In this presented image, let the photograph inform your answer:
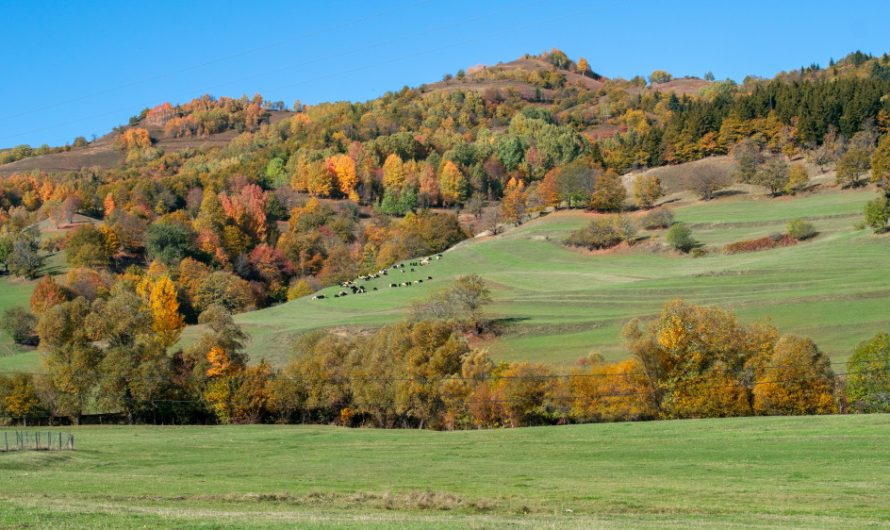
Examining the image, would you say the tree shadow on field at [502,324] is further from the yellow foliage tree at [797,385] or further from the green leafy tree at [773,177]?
the green leafy tree at [773,177]

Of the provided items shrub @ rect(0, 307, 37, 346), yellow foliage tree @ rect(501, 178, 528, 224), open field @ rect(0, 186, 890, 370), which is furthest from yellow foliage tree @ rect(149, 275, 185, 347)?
yellow foliage tree @ rect(501, 178, 528, 224)

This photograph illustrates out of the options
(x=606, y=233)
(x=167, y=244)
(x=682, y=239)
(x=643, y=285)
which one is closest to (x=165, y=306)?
(x=167, y=244)

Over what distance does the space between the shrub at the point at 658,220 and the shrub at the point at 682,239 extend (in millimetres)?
13020

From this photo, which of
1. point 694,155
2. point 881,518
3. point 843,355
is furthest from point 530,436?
point 694,155

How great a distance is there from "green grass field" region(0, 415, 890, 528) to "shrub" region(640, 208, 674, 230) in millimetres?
86244

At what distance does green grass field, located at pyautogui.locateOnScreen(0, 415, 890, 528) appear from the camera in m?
24.6

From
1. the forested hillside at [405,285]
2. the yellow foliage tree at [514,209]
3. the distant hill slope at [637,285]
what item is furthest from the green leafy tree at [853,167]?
the yellow foliage tree at [514,209]

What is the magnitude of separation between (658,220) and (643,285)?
127ft

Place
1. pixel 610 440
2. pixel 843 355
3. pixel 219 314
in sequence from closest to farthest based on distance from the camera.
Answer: pixel 610 440 → pixel 843 355 → pixel 219 314

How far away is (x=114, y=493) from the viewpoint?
3070 cm

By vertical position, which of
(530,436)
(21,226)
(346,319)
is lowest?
(530,436)

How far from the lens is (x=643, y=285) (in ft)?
353

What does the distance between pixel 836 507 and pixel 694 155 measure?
537 feet

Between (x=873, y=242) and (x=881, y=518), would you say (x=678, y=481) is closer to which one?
(x=881, y=518)
